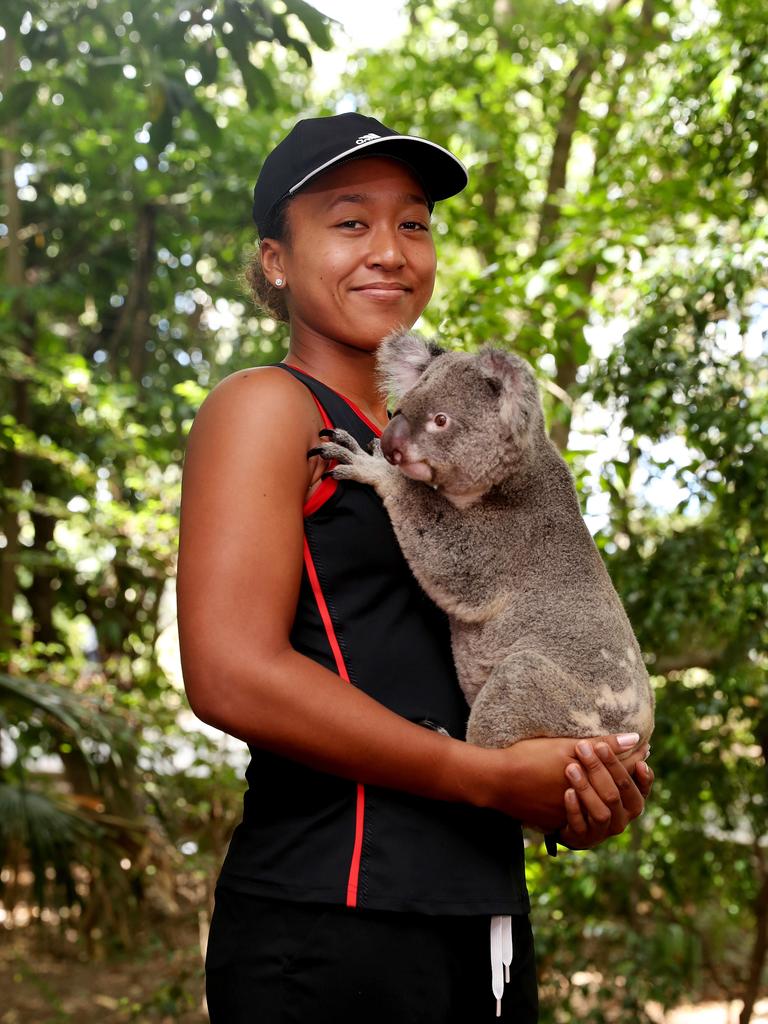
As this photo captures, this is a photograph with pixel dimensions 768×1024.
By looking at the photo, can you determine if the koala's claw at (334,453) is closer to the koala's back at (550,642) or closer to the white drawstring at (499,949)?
the koala's back at (550,642)

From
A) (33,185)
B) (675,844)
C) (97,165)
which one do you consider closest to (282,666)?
(675,844)

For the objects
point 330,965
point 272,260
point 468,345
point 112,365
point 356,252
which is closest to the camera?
point 330,965

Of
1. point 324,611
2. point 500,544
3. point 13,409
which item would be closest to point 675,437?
point 500,544

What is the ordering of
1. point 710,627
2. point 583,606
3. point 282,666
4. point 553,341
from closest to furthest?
1. point 282,666
2. point 583,606
3. point 553,341
4. point 710,627

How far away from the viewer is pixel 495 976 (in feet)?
4.31

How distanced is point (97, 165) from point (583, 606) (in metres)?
4.68

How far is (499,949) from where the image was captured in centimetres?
132

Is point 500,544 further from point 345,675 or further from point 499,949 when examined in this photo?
point 499,949

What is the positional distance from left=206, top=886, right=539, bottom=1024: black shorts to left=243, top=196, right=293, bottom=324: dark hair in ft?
3.12

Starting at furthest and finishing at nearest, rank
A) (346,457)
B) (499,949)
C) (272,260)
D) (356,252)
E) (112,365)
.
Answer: (112,365), (272,260), (356,252), (346,457), (499,949)

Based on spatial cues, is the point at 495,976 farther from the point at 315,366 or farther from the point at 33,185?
the point at 33,185

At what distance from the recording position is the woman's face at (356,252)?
1535 millimetres

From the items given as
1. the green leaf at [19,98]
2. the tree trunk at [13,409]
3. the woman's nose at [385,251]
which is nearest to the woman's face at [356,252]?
the woman's nose at [385,251]

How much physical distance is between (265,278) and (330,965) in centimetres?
105
